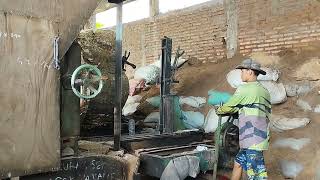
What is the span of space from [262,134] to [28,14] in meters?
2.49

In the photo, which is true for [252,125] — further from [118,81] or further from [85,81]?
[85,81]

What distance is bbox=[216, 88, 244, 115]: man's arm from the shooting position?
147 inches

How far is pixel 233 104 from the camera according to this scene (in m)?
3.76

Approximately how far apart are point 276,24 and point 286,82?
145 centimetres

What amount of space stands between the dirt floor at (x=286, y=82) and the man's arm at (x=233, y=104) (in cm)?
129

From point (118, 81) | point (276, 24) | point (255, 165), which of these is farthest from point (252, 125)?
point (276, 24)

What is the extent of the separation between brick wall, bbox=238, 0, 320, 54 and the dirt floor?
19 centimetres

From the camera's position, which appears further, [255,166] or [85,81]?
[255,166]

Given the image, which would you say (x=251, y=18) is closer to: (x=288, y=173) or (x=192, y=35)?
(x=192, y=35)

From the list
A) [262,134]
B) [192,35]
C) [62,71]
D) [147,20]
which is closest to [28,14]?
[62,71]

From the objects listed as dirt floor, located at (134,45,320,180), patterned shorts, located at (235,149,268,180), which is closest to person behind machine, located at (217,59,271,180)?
patterned shorts, located at (235,149,268,180)

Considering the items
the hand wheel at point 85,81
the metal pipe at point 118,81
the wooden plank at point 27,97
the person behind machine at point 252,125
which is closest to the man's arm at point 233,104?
the person behind machine at point 252,125

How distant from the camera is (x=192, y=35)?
8.49 metres

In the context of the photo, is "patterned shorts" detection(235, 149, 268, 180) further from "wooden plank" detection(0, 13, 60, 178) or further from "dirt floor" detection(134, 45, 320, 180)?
"wooden plank" detection(0, 13, 60, 178)
